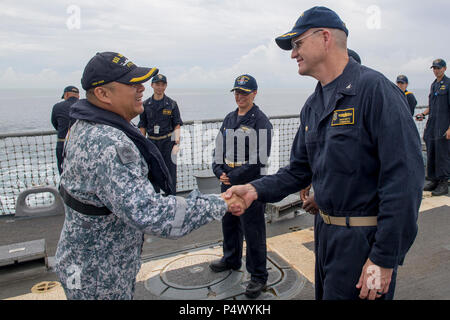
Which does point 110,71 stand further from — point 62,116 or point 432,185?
point 432,185

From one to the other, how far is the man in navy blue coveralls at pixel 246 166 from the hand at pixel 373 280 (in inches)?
63.3

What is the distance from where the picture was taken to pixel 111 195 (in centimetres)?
167

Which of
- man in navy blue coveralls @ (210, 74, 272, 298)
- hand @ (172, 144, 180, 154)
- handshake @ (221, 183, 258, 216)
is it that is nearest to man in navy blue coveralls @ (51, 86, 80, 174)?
hand @ (172, 144, 180, 154)

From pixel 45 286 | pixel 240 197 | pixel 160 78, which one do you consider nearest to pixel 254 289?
pixel 240 197

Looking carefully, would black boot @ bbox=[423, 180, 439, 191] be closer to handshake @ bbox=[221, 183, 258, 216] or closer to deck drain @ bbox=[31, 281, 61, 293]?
handshake @ bbox=[221, 183, 258, 216]

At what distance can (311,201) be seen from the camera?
7.77ft

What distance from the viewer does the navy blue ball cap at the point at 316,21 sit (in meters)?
1.85

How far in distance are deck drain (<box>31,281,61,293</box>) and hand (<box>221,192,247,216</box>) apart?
2343mm

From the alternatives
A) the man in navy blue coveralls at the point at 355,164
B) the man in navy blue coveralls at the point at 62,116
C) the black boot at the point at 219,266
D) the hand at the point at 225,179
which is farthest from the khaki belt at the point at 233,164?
the man in navy blue coveralls at the point at 62,116

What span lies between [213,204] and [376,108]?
39.8 inches

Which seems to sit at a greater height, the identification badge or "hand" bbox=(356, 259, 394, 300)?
the identification badge

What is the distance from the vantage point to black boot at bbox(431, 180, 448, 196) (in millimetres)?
6184

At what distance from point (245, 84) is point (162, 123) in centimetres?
292

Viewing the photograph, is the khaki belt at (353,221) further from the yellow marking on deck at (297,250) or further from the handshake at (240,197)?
the yellow marking on deck at (297,250)
